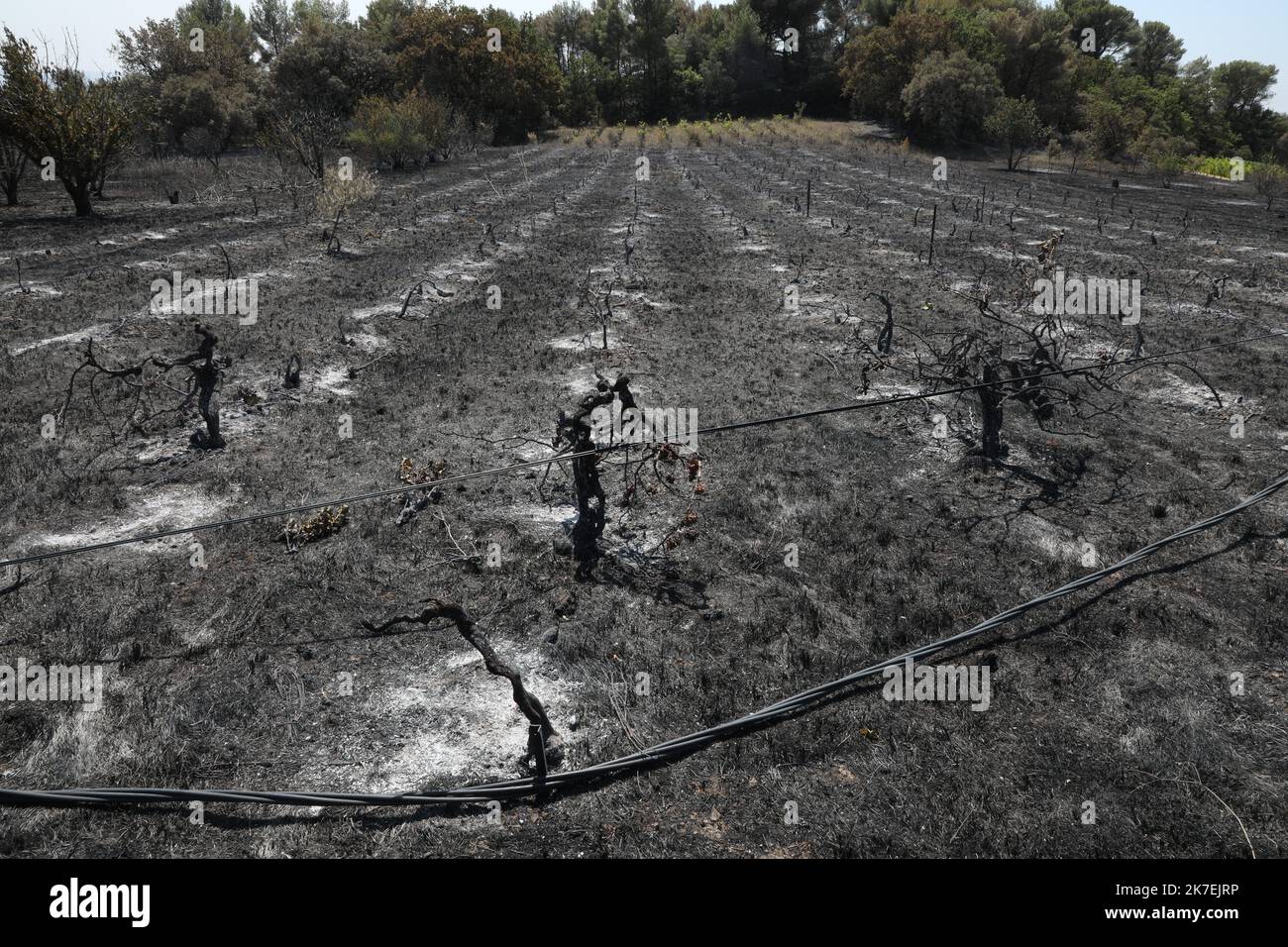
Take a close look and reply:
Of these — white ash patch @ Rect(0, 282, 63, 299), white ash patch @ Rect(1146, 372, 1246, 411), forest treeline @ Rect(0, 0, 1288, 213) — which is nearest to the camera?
white ash patch @ Rect(1146, 372, 1246, 411)

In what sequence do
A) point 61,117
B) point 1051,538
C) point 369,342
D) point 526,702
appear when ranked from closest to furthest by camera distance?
point 526,702 < point 1051,538 < point 369,342 < point 61,117

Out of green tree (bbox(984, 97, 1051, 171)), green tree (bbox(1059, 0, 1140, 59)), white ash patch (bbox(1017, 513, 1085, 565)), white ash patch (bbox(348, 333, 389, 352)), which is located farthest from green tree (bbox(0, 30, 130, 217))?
green tree (bbox(1059, 0, 1140, 59))

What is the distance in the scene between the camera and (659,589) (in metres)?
7.29

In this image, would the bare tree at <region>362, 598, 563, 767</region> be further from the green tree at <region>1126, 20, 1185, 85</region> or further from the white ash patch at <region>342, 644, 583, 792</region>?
the green tree at <region>1126, 20, 1185, 85</region>

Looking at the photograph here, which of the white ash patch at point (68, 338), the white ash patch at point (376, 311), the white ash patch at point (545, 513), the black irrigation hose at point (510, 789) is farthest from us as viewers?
the white ash patch at point (376, 311)

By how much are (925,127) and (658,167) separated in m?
26.1

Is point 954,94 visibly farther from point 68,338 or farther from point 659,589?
point 659,589

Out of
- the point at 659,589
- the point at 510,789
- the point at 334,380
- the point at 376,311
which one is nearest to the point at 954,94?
the point at 376,311

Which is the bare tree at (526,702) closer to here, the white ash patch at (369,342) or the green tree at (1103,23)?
the white ash patch at (369,342)

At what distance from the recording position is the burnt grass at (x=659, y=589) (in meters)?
4.91

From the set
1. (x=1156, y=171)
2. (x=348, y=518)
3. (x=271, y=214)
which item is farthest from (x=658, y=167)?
(x=348, y=518)

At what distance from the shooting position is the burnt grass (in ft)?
16.1

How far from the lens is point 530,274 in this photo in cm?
1953

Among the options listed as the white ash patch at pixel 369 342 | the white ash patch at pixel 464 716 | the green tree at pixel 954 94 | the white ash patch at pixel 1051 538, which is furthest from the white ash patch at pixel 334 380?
the green tree at pixel 954 94
